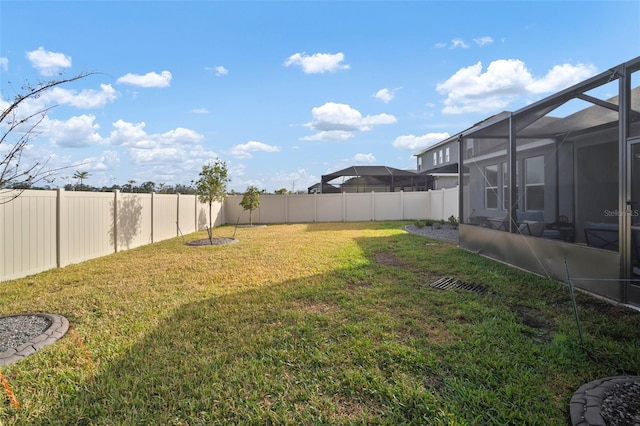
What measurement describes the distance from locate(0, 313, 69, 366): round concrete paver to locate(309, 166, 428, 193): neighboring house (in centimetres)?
2261

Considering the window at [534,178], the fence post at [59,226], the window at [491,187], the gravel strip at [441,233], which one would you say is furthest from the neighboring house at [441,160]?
the fence post at [59,226]

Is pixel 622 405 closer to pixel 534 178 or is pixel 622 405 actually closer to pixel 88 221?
pixel 534 178

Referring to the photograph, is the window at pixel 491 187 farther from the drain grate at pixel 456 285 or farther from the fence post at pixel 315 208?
the fence post at pixel 315 208

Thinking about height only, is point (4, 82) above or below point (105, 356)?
above

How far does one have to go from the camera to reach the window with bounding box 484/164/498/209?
7.57 metres

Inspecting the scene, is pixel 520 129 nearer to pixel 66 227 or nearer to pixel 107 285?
pixel 107 285

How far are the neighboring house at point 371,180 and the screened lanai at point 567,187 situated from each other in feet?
56.3

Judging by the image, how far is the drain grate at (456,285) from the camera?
4.64m

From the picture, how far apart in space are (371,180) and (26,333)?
82.9ft

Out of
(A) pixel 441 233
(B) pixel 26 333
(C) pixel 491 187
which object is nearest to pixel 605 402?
(B) pixel 26 333

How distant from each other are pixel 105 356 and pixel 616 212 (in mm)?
5737

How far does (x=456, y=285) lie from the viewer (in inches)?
190

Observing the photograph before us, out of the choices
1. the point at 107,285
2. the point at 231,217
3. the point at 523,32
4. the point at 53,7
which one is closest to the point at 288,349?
the point at 107,285

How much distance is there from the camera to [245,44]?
9.38 m
